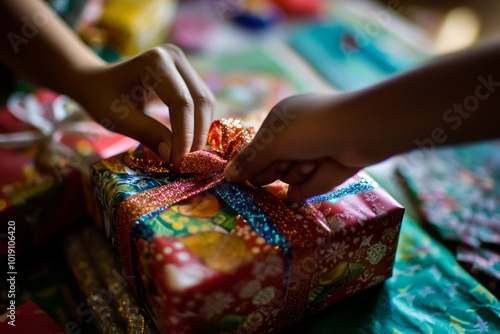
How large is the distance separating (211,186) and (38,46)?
0.40 m

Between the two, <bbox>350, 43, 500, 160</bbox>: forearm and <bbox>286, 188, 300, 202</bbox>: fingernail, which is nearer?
<bbox>350, 43, 500, 160</bbox>: forearm

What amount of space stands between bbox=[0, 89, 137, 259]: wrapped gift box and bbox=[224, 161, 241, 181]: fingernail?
0.24 m

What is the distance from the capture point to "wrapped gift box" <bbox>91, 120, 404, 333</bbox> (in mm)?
514

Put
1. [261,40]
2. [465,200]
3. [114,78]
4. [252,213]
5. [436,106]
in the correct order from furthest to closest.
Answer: [261,40]
[465,200]
[114,78]
[252,213]
[436,106]

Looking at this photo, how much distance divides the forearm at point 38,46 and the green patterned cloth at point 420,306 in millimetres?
522

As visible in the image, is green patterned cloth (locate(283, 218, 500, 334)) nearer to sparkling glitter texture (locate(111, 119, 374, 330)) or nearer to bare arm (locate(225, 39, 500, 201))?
sparkling glitter texture (locate(111, 119, 374, 330))

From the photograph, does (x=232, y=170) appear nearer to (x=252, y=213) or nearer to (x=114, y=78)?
(x=252, y=213)

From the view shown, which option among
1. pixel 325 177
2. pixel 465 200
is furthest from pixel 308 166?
pixel 465 200

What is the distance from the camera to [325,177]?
1.83 feet

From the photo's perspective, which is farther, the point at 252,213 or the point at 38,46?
the point at 38,46
